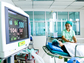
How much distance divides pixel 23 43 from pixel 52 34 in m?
6.56

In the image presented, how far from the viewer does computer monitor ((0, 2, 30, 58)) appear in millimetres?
556

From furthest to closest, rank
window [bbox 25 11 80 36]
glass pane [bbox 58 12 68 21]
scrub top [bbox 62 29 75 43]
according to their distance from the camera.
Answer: glass pane [bbox 58 12 68 21] → window [bbox 25 11 80 36] → scrub top [bbox 62 29 75 43]

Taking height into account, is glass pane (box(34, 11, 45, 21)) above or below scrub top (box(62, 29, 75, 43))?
above

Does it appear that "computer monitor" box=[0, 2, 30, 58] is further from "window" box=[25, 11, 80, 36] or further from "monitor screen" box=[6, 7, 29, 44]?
"window" box=[25, 11, 80, 36]

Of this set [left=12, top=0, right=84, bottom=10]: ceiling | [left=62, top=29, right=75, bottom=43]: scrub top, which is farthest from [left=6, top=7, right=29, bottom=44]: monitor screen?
[left=12, top=0, right=84, bottom=10]: ceiling

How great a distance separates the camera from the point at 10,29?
637 millimetres

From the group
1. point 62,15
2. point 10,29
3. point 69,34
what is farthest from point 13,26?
point 62,15

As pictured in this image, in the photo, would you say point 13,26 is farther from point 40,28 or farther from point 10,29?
point 40,28

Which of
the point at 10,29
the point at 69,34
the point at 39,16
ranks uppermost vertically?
the point at 39,16

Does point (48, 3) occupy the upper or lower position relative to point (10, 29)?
upper

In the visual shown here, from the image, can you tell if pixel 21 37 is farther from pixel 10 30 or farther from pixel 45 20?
pixel 45 20

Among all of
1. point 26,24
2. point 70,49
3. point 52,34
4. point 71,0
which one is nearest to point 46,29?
point 52,34

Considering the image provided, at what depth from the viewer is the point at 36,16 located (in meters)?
7.48

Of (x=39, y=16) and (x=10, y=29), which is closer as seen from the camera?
(x=10, y=29)
